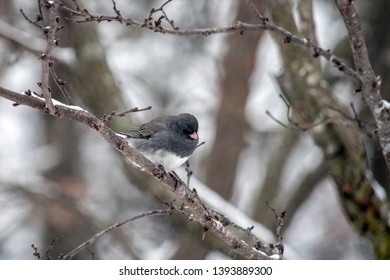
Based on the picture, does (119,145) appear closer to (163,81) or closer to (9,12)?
(9,12)

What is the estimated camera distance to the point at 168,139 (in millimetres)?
3742

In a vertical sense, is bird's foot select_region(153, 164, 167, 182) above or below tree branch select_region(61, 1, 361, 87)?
below

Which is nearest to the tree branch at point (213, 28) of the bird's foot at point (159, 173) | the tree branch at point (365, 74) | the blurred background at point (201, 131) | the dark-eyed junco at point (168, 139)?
the tree branch at point (365, 74)

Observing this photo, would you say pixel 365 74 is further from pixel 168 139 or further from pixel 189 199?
pixel 168 139

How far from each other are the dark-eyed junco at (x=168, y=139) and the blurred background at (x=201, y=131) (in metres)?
0.97

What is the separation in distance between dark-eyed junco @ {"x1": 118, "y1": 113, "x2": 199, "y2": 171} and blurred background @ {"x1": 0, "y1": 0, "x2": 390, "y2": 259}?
97 centimetres

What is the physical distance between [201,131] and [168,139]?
467 centimetres

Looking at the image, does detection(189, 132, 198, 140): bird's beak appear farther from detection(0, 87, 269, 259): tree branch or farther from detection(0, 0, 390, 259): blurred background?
detection(0, 0, 390, 259): blurred background

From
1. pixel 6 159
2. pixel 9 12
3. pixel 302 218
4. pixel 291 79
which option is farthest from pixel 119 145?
pixel 302 218

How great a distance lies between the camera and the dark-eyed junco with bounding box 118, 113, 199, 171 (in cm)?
363

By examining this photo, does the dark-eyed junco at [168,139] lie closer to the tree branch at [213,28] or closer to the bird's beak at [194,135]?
the bird's beak at [194,135]

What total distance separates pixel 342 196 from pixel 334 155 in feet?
1.08

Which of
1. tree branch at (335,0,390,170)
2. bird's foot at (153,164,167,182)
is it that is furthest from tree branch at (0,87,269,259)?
tree branch at (335,0,390,170)

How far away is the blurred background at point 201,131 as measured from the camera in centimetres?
466
